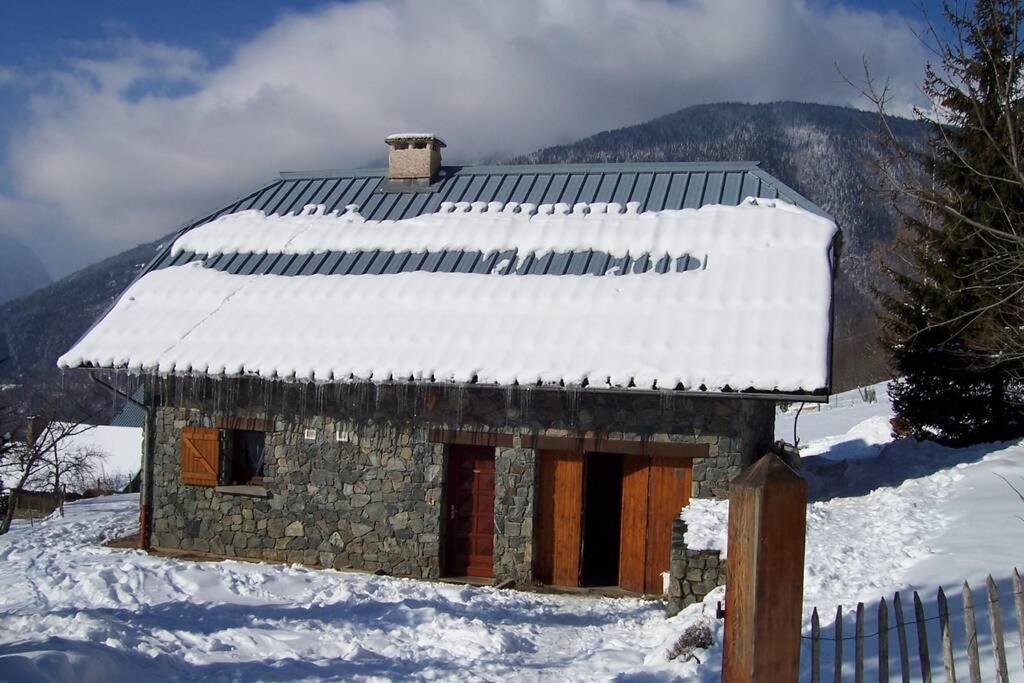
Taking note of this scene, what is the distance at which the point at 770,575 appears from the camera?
3854 mm

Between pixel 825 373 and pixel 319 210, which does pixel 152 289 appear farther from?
pixel 825 373

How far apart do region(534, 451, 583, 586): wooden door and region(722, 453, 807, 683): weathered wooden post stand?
678 cm

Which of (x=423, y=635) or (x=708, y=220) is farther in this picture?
(x=708, y=220)

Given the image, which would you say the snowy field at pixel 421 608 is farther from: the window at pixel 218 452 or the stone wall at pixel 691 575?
the window at pixel 218 452

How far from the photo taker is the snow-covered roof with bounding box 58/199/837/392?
9961 millimetres

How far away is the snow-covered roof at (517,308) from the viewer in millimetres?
9961

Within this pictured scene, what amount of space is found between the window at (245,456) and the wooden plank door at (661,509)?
5.50 metres

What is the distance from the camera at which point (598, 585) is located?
10.9 meters

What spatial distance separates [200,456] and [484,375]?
178 inches

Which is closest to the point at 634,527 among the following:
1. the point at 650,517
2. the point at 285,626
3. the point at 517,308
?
the point at 650,517

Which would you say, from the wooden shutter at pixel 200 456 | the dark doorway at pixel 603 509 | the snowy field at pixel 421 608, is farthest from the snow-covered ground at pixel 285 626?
the dark doorway at pixel 603 509

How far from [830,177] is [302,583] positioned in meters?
129

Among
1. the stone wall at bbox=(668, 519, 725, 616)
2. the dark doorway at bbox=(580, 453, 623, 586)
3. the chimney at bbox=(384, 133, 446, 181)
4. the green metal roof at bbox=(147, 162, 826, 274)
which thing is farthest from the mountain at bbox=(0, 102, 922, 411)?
the stone wall at bbox=(668, 519, 725, 616)

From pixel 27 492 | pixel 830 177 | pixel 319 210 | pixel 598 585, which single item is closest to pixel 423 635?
pixel 598 585
